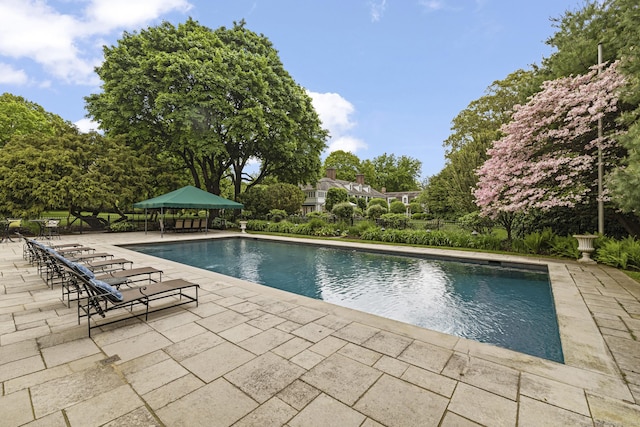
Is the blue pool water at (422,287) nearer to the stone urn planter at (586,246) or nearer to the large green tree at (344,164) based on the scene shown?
the stone urn planter at (586,246)

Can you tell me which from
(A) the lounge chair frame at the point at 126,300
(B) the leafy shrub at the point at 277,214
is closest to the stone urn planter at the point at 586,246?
(A) the lounge chair frame at the point at 126,300

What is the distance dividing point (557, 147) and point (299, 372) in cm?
988

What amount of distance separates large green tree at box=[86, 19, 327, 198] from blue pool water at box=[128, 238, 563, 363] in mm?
8170

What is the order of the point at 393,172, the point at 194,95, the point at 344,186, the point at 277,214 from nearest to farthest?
the point at 194,95, the point at 277,214, the point at 344,186, the point at 393,172

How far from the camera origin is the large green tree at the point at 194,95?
1523cm

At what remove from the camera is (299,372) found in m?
2.40

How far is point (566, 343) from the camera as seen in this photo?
9.87 feet

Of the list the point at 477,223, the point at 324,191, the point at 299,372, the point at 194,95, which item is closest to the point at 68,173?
the point at 194,95

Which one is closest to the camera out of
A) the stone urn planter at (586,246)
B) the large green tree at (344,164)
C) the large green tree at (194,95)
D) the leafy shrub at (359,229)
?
the stone urn planter at (586,246)

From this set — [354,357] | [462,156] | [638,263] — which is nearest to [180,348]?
[354,357]

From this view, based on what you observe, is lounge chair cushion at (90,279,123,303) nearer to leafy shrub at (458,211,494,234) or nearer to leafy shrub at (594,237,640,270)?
leafy shrub at (594,237,640,270)

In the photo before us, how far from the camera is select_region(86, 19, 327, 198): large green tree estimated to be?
50.0 feet

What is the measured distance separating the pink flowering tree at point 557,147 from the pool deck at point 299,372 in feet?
16.0

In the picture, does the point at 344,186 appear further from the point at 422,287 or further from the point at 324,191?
the point at 422,287
